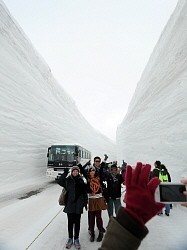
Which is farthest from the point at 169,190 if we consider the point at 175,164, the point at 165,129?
the point at 165,129

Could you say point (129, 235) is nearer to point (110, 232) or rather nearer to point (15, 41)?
point (110, 232)

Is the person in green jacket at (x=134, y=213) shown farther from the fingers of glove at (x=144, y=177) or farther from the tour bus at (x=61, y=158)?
the tour bus at (x=61, y=158)

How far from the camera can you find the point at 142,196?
3.73 feet

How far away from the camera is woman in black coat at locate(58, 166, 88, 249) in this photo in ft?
15.5

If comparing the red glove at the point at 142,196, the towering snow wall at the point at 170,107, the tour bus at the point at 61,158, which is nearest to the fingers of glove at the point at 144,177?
the red glove at the point at 142,196

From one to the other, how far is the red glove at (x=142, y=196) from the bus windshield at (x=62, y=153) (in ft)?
53.8

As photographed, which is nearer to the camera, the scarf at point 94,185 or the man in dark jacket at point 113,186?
the scarf at point 94,185

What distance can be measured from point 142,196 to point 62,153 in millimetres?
16694

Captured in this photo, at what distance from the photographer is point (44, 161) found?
2439 cm

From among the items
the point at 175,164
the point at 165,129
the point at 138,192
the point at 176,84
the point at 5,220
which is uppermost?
the point at 176,84

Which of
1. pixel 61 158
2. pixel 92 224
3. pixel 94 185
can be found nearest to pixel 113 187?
pixel 94 185

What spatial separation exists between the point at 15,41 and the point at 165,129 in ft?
94.2

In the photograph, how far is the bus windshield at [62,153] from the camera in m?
17.4

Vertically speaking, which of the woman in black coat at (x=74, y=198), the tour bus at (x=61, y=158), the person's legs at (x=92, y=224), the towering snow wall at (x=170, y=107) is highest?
the towering snow wall at (x=170, y=107)
